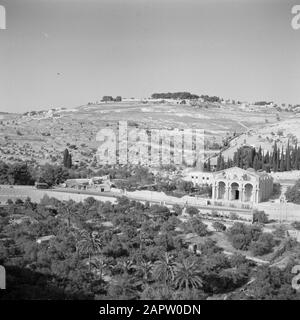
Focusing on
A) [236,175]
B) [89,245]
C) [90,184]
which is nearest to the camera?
[89,245]

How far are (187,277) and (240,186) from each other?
8.57 metres

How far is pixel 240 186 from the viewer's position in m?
18.9

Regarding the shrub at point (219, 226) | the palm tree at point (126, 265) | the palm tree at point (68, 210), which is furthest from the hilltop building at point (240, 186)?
the palm tree at point (126, 265)

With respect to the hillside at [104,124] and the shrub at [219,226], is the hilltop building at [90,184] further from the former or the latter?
the shrub at [219,226]

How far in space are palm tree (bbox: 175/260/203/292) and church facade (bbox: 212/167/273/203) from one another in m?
7.90

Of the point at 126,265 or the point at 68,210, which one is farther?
the point at 68,210

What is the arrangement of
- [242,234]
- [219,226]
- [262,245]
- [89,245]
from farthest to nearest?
[219,226]
[242,234]
[262,245]
[89,245]

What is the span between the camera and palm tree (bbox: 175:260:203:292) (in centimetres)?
1073

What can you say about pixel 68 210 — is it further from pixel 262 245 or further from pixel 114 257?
pixel 262 245

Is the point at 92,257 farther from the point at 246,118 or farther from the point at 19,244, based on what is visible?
the point at 246,118

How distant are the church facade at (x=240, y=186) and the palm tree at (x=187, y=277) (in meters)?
7.90

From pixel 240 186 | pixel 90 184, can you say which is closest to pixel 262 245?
pixel 240 186

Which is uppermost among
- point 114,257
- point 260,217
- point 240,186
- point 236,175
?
point 236,175

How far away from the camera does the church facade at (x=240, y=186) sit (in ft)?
61.1
